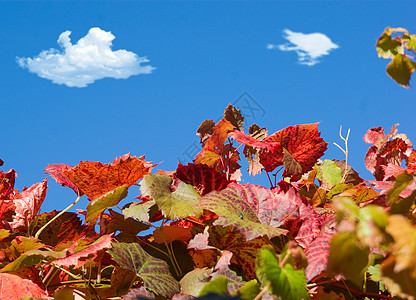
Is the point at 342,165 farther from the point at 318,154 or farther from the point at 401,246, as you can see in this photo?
the point at 401,246

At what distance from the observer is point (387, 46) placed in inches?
25.5

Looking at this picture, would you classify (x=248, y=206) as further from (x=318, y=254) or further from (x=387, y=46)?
(x=387, y=46)

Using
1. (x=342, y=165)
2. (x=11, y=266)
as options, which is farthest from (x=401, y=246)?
(x=342, y=165)

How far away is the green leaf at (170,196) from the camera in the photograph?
2.84ft

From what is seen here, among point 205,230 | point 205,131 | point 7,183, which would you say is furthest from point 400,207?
point 7,183

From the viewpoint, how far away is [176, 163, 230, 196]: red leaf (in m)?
0.97

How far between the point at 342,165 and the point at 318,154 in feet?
1.58

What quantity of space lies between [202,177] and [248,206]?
141mm

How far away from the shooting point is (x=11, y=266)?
897mm

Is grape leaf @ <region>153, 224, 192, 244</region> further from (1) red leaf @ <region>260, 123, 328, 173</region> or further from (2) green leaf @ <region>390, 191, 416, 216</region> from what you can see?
(2) green leaf @ <region>390, 191, 416, 216</region>

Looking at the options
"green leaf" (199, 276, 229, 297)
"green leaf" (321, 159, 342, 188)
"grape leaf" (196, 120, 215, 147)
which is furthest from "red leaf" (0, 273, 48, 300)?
"green leaf" (321, 159, 342, 188)

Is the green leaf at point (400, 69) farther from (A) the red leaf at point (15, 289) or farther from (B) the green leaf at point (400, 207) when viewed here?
(A) the red leaf at point (15, 289)

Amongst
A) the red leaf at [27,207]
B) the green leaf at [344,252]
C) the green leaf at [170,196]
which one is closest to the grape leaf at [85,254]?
the green leaf at [170,196]

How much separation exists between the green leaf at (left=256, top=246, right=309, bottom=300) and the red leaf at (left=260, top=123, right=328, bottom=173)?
0.59m
